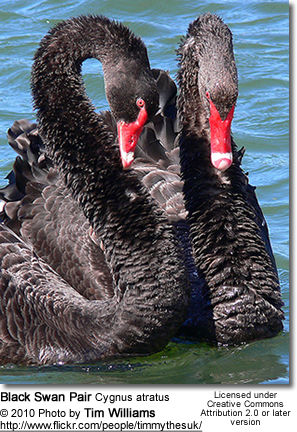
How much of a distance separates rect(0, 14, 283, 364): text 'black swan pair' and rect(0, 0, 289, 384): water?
0.11 meters

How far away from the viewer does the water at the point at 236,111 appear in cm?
533

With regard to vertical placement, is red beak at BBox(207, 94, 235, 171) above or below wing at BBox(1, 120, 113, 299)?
above

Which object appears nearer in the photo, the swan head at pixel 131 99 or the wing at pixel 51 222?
the swan head at pixel 131 99

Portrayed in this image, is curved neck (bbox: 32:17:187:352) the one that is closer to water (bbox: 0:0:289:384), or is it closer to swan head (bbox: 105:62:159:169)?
swan head (bbox: 105:62:159:169)

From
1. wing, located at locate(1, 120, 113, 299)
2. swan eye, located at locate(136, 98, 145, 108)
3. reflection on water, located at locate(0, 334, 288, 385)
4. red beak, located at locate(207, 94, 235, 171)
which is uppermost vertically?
swan eye, located at locate(136, 98, 145, 108)

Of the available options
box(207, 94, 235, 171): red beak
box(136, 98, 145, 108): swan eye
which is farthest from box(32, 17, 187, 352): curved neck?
box(207, 94, 235, 171): red beak

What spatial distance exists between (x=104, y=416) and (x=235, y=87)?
6.07 ft

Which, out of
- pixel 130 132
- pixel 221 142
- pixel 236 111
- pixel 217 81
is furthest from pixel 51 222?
pixel 236 111

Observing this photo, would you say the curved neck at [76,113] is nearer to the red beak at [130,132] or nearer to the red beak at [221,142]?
the red beak at [130,132]

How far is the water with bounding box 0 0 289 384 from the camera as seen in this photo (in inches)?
210

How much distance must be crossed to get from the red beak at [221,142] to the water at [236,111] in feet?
3.75

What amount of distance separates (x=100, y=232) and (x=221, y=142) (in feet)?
3.04

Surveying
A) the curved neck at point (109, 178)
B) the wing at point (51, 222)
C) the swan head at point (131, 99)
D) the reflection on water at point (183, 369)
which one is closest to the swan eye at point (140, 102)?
the swan head at point (131, 99)

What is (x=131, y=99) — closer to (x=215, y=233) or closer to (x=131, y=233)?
(x=131, y=233)
